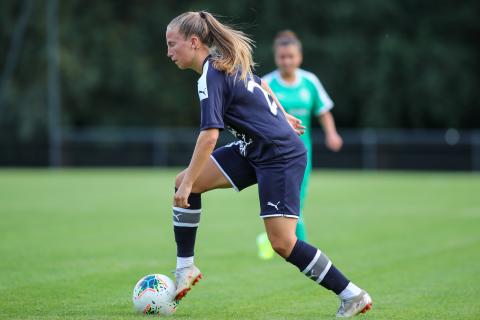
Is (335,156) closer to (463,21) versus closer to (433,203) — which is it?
(463,21)

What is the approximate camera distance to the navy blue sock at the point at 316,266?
17.5 ft

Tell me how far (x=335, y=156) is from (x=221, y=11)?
872cm

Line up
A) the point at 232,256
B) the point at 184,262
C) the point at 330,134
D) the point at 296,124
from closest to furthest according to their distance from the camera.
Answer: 1. the point at 184,262
2. the point at 296,124
3. the point at 232,256
4. the point at 330,134

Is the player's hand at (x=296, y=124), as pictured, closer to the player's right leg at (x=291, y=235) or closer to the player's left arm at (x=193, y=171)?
the player's right leg at (x=291, y=235)

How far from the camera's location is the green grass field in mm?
5910

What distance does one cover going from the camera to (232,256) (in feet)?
29.0

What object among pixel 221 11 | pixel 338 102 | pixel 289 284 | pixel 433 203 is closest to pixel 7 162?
pixel 221 11

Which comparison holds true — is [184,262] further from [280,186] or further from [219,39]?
[219,39]

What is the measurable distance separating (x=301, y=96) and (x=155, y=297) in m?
3.95

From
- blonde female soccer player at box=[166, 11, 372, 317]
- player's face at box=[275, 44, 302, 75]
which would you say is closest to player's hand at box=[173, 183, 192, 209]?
blonde female soccer player at box=[166, 11, 372, 317]

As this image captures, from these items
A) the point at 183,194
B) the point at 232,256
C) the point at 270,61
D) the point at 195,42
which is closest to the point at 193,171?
the point at 183,194

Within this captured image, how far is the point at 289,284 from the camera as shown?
23.2ft

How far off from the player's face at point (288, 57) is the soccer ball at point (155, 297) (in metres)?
3.76

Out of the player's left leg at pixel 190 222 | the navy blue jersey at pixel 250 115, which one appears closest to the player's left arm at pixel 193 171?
the navy blue jersey at pixel 250 115
